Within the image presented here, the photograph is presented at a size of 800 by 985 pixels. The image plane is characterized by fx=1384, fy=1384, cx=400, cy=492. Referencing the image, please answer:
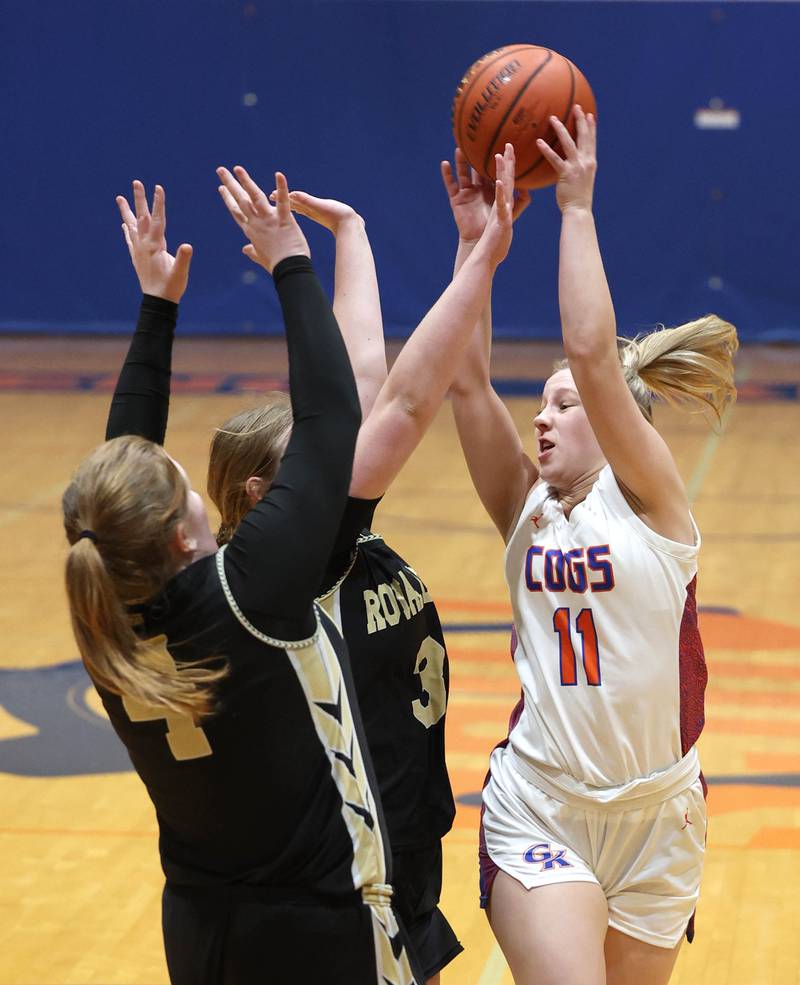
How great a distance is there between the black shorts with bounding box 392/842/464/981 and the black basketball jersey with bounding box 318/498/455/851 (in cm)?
4

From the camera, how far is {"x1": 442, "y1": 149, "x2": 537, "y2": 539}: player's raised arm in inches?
120

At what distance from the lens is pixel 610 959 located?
287 centimetres

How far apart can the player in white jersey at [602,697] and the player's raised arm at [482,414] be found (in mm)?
96

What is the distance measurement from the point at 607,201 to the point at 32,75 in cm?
638

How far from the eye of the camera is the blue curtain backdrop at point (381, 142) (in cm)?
1444

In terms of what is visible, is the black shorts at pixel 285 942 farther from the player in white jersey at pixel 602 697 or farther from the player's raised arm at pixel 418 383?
the player's raised arm at pixel 418 383

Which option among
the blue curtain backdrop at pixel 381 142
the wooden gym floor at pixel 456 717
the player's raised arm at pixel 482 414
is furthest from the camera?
the blue curtain backdrop at pixel 381 142

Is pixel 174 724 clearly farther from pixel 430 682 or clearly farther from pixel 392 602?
pixel 430 682

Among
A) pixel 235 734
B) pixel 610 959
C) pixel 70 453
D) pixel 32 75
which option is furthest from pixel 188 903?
pixel 32 75

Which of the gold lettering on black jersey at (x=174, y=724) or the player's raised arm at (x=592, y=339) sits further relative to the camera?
the player's raised arm at (x=592, y=339)

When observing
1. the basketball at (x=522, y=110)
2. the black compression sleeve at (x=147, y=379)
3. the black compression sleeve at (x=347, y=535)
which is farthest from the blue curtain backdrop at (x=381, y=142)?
the black compression sleeve at (x=347, y=535)

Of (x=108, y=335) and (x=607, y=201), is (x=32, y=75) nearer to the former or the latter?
(x=108, y=335)

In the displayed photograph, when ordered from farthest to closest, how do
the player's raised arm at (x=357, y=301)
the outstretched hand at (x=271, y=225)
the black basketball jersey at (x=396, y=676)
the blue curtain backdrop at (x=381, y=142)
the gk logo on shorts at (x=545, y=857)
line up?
the blue curtain backdrop at (x=381, y=142) → the player's raised arm at (x=357, y=301) → the gk logo on shorts at (x=545, y=857) → the black basketball jersey at (x=396, y=676) → the outstretched hand at (x=271, y=225)

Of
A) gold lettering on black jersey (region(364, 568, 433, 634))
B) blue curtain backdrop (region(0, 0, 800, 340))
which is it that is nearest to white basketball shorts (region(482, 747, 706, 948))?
gold lettering on black jersey (region(364, 568, 433, 634))
